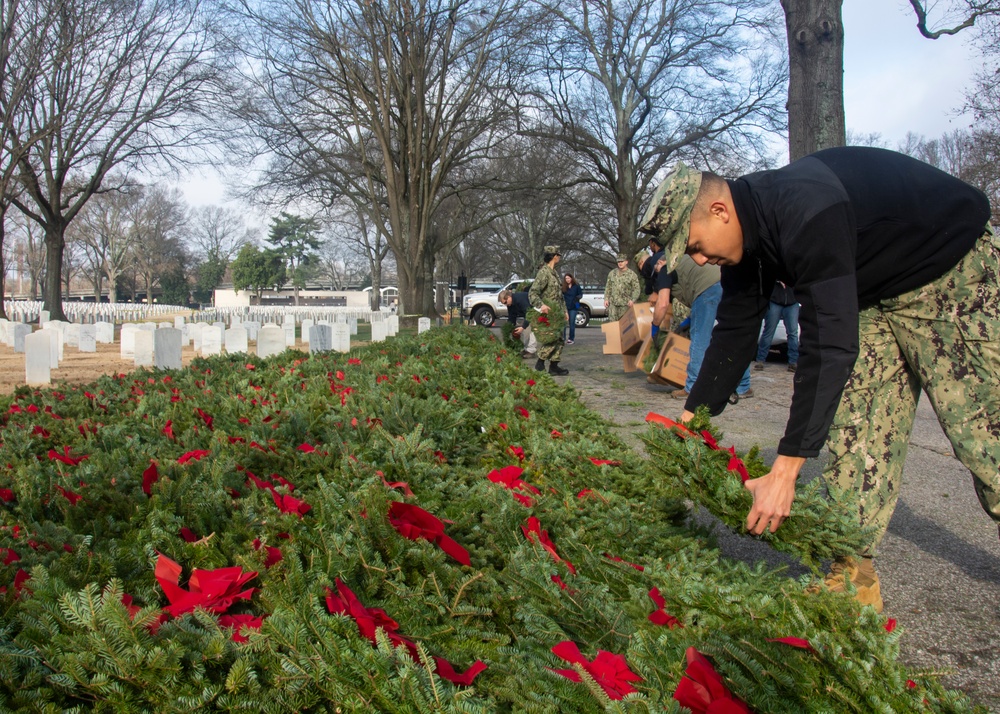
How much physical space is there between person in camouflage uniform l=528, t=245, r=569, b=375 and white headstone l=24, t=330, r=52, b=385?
6908 mm

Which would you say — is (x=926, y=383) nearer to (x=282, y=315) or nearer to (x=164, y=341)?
(x=164, y=341)

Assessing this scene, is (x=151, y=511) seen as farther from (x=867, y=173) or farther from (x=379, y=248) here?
(x=379, y=248)

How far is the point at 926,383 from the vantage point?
113 inches

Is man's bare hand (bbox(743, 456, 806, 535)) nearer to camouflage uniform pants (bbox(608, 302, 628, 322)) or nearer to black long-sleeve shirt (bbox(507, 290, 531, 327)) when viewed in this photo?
black long-sleeve shirt (bbox(507, 290, 531, 327))

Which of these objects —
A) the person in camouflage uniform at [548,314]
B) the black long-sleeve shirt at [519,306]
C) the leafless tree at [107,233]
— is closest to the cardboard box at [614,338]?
the person in camouflage uniform at [548,314]

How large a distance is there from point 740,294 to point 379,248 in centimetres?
5691

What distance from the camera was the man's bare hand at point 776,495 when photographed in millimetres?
2240

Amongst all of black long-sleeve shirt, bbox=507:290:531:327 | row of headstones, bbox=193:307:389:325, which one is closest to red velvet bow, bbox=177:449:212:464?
black long-sleeve shirt, bbox=507:290:531:327

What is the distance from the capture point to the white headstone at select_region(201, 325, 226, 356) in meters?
15.0

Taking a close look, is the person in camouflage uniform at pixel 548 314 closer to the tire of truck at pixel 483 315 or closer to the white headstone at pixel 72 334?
the white headstone at pixel 72 334

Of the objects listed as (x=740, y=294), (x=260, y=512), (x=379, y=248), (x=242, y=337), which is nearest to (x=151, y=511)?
(x=260, y=512)

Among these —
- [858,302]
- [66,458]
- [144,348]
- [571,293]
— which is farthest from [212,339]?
[858,302]

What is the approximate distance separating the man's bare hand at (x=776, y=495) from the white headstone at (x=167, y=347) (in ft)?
28.7

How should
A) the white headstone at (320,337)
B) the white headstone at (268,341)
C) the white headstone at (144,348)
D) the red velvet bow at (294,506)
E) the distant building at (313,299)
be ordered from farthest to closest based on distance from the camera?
the distant building at (313,299)
the white headstone at (320,337)
the white headstone at (144,348)
the white headstone at (268,341)
the red velvet bow at (294,506)
